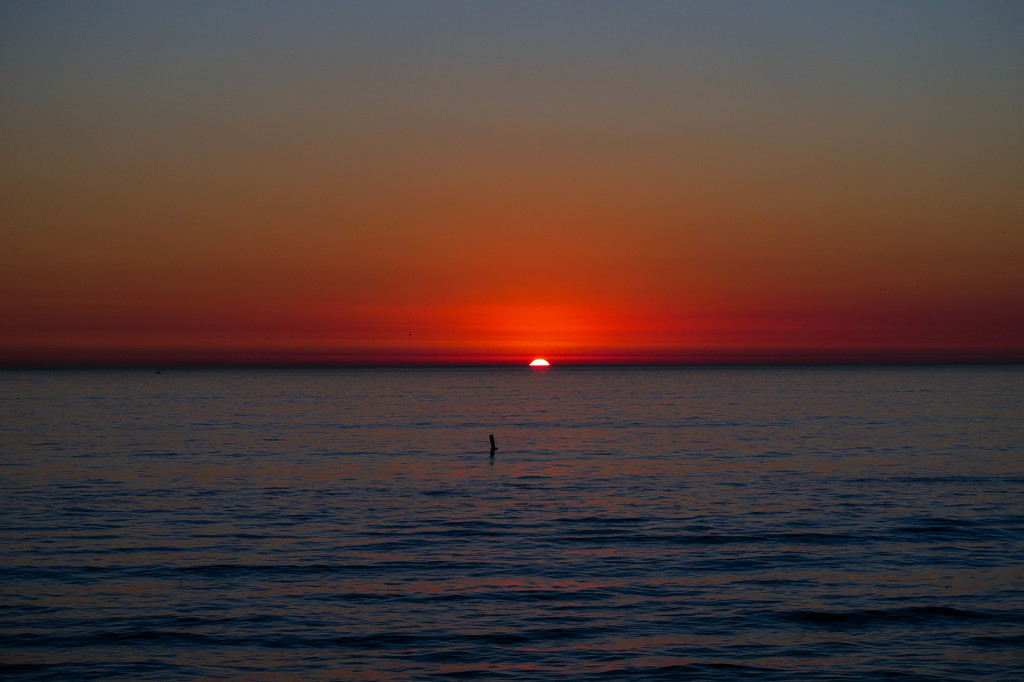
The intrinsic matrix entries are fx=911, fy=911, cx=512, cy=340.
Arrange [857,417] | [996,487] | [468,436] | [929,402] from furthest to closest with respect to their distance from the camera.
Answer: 1. [929,402]
2. [857,417]
3. [468,436]
4. [996,487]

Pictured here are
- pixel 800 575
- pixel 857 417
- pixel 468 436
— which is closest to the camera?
pixel 800 575

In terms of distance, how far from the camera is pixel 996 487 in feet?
139

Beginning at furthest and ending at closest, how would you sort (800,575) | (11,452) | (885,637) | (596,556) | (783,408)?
(783,408) → (11,452) → (596,556) → (800,575) → (885,637)

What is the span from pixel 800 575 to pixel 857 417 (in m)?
78.8

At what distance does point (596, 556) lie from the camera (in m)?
27.3

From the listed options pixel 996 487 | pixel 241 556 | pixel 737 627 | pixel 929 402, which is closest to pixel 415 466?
pixel 241 556

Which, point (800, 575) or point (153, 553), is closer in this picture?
point (800, 575)

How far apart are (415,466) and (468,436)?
2397 centimetres

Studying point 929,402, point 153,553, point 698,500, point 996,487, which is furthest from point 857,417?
point 153,553

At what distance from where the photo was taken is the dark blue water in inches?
720

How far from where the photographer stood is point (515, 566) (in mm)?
26109

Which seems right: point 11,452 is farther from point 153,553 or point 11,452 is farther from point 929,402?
point 929,402

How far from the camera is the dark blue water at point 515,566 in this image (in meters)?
18.3

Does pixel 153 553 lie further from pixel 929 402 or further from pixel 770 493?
pixel 929 402
